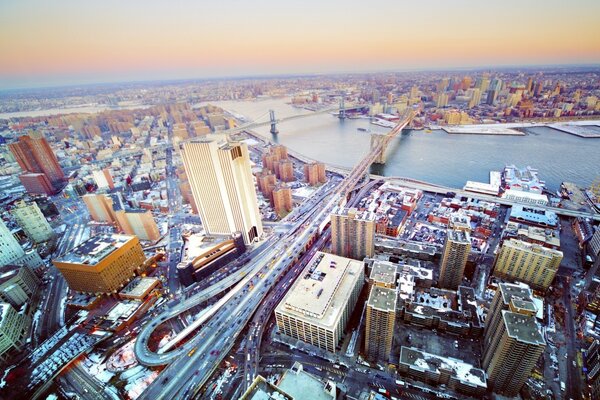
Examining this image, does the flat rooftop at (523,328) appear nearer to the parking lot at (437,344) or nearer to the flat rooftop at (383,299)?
the parking lot at (437,344)

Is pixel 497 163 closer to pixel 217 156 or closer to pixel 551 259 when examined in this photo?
pixel 551 259

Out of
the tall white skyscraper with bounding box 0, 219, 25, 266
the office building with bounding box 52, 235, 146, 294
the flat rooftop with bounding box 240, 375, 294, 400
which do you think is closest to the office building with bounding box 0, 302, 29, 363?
the office building with bounding box 52, 235, 146, 294

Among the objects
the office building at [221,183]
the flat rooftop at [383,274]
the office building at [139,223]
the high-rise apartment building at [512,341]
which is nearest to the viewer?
the high-rise apartment building at [512,341]

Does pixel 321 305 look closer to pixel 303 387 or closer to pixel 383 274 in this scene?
pixel 383 274

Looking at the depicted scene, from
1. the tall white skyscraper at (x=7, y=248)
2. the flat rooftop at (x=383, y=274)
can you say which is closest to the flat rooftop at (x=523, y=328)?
the flat rooftop at (x=383, y=274)

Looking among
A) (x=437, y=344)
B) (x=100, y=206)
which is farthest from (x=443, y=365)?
(x=100, y=206)

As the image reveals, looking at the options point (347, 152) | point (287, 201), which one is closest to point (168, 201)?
point (287, 201)

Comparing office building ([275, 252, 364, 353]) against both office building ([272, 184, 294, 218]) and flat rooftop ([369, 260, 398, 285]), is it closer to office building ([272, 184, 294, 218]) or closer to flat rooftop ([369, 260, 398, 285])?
flat rooftop ([369, 260, 398, 285])
